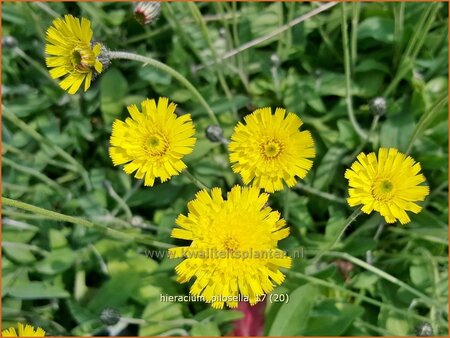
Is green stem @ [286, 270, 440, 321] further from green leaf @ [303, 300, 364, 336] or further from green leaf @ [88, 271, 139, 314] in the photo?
green leaf @ [88, 271, 139, 314]

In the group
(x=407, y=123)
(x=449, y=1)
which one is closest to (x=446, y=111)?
(x=407, y=123)

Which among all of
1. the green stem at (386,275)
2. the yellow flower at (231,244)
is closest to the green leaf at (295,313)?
the green stem at (386,275)

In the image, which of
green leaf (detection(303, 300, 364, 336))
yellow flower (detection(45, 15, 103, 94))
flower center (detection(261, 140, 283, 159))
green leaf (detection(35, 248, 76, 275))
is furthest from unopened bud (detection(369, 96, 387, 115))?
green leaf (detection(35, 248, 76, 275))

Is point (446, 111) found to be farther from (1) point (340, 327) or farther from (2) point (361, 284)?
(1) point (340, 327)

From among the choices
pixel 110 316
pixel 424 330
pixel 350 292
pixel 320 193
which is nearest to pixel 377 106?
pixel 320 193

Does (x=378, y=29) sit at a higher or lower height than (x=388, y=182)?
higher

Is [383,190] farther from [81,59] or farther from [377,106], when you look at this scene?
[81,59]

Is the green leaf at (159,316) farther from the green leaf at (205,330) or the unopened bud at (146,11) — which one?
the unopened bud at (146,11)

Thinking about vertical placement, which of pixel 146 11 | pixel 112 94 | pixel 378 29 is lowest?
pixel 146 11

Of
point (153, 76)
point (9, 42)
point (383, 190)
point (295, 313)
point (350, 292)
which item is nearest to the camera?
point (383, 190)
